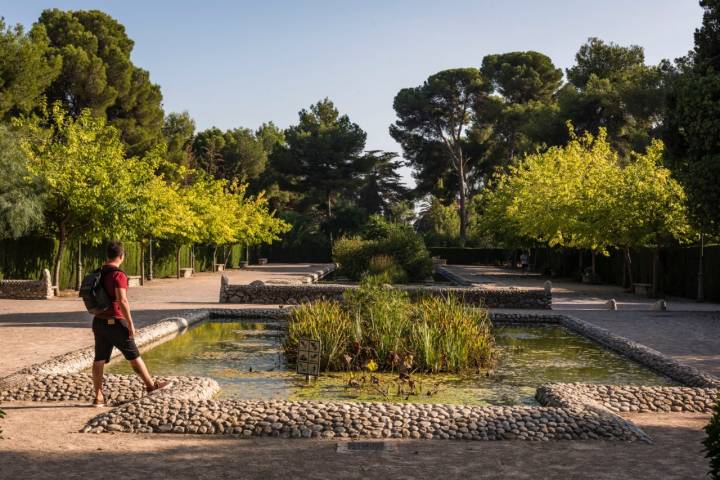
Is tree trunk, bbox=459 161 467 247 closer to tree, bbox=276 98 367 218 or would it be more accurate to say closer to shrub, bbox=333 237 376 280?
tree, bbox=276 98 367 218

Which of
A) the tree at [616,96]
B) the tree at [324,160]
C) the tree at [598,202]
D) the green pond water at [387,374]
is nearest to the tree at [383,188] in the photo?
the tree at [324,160]

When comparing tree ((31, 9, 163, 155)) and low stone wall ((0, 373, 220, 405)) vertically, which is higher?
tree ((31, 9, 163, 155))

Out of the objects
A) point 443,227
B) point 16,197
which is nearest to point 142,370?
point 16,197

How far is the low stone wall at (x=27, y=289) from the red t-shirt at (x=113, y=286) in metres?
15.0

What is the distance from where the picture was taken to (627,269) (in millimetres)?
30047

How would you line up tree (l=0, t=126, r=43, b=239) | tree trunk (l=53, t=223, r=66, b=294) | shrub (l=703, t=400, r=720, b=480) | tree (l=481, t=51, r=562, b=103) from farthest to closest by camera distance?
tree (l=481, t=51, r=562, b=103) < tree trunk (l=53, t=223, r=66, b=294) < tree (l=0, t=126, r=43, b=239) < shrub (l=703, t=400, r=720, b=480)

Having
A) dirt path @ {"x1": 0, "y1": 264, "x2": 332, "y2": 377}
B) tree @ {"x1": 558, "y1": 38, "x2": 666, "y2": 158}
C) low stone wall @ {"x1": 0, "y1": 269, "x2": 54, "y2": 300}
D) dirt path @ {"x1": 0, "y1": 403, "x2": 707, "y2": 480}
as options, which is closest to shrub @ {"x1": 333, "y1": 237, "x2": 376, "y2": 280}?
dirt path @ {"x1": 0, "y1": 264, "x2": 332, "y2": 377}

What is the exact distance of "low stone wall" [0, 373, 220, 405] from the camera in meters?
8.12

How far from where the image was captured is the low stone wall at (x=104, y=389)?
8.12 m

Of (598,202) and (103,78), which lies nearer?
(598,202)

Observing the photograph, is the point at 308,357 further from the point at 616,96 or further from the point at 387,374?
the point at 616,96

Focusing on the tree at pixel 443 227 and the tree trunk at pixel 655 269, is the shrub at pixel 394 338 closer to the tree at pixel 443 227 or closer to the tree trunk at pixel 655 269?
the tree trunk at pixel 655 269

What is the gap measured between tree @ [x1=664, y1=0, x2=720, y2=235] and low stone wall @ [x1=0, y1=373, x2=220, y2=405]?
13253 millimetres

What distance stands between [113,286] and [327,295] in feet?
39.7
